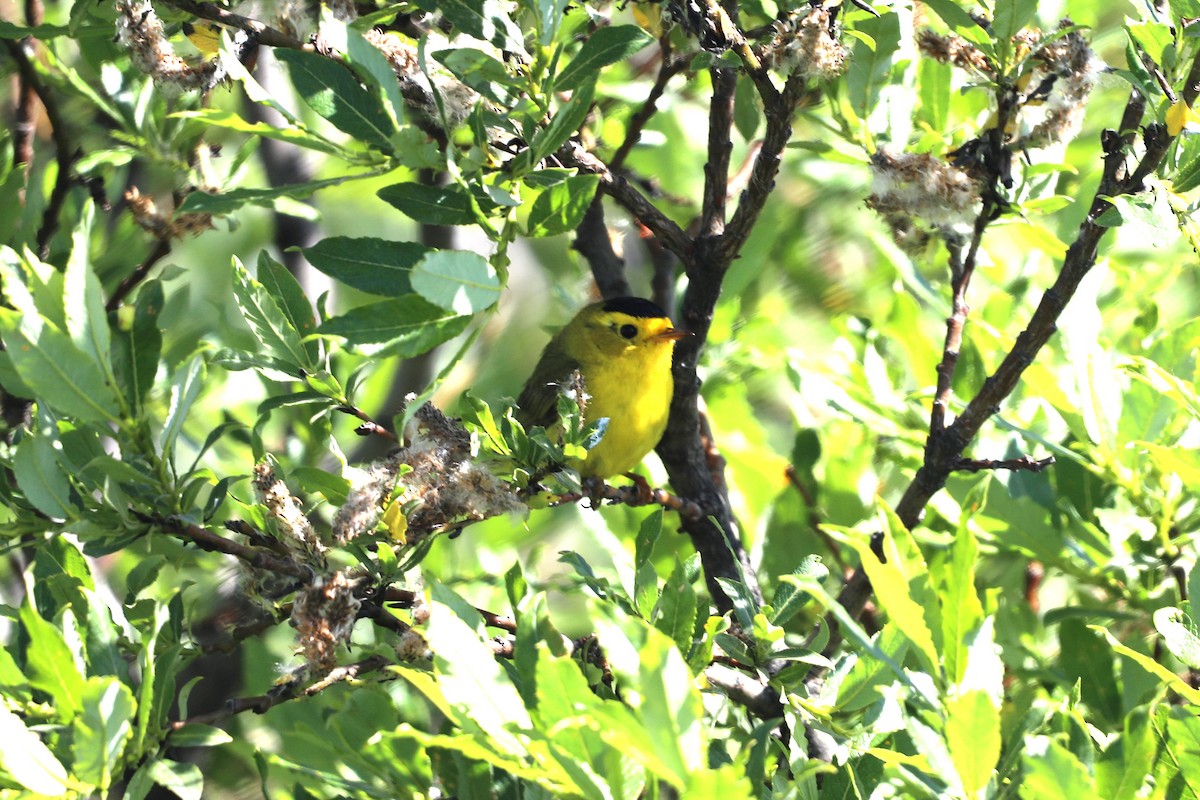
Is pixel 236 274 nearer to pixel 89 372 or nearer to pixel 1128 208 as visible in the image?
pixel 89 372

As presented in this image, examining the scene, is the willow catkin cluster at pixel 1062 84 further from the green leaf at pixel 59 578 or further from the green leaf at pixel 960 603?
the green leaf at pixel 59 578

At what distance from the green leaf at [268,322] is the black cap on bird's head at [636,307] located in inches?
42.6

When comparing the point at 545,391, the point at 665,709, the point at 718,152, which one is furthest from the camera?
the point at 545,391

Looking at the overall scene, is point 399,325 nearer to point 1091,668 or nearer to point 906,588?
point 906,588

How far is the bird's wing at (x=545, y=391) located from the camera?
2586 millimetres

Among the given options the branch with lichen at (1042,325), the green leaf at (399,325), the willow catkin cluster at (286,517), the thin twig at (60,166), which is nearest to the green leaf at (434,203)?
the green leaf at (399,325)

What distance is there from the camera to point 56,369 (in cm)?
127

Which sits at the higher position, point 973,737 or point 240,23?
point 240,23

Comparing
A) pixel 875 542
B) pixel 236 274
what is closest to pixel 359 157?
pixel 236 274

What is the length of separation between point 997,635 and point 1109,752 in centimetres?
90

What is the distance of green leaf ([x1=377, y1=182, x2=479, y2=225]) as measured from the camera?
1.29 metres

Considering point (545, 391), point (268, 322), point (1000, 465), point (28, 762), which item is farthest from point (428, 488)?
point (545, 391)

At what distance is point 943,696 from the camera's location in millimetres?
1088

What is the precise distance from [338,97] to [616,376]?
1.52 m
